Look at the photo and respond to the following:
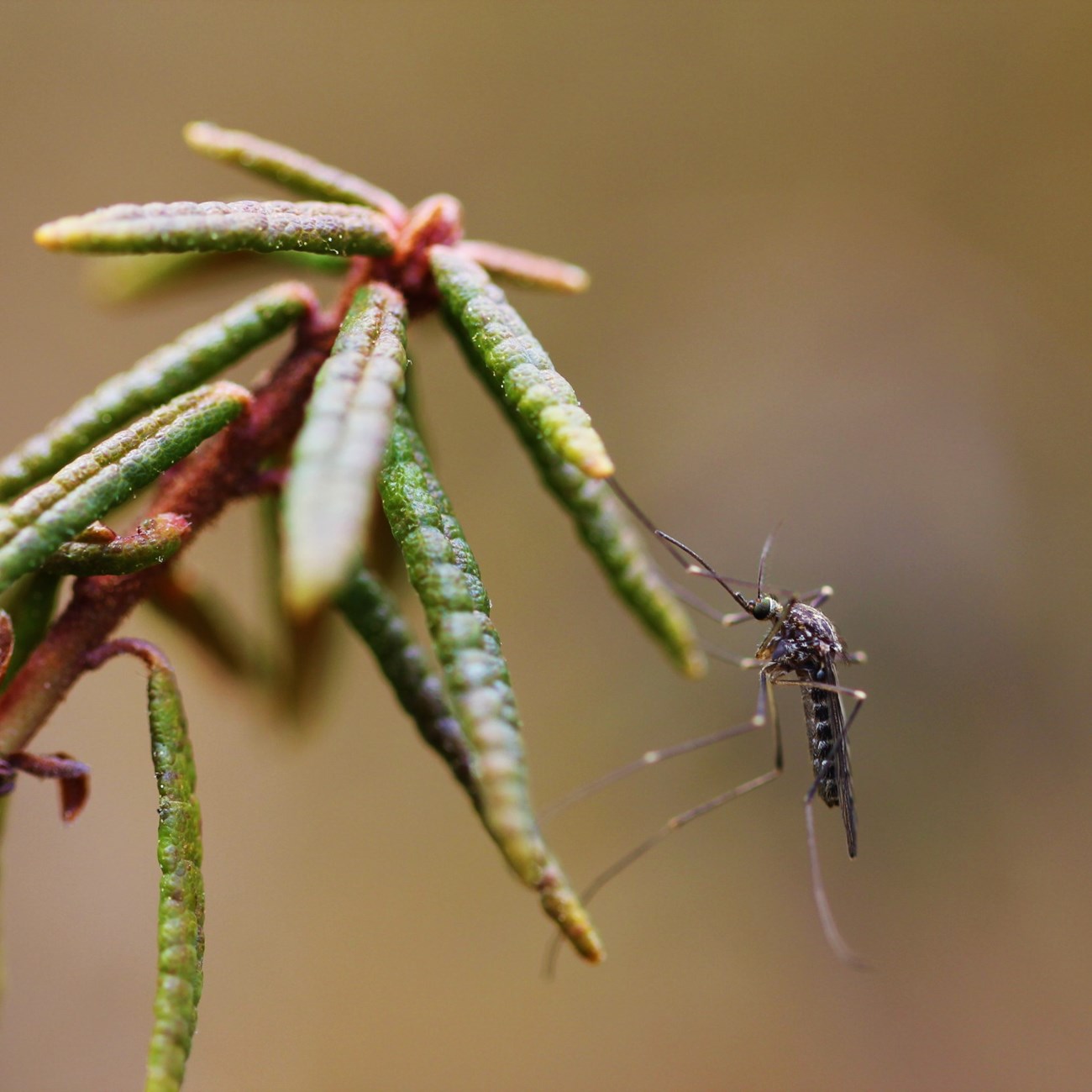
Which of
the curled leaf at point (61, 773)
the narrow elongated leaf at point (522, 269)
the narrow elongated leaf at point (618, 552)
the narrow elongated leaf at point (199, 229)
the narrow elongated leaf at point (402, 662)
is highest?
the narrow elongated leaf at point (522, 269)

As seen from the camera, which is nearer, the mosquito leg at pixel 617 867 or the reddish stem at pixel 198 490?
the reddish stem at pixel 198 490

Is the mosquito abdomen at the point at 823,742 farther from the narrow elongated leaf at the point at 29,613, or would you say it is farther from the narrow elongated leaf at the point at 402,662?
the narrow elongated leaf at the point at 29,613

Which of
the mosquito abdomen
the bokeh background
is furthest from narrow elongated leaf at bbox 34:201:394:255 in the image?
the bokeh background

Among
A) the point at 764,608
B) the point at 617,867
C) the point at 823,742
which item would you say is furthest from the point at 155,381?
the point at 617,867

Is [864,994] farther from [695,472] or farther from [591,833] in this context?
[695,472]

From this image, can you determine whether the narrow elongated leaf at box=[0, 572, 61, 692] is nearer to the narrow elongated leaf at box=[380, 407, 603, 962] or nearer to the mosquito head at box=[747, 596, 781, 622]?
the narrow elongated leaf at box=[380, 407, 603, 962]

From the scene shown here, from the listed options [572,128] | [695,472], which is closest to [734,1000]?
[695,472]

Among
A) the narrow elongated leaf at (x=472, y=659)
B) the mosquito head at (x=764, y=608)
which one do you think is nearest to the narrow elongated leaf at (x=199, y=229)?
the narrow elongated leaf at (x=472, y=659)
